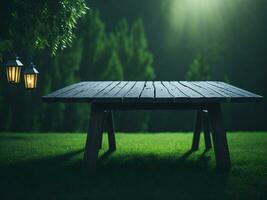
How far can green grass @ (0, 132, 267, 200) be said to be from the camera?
5184 millimetres

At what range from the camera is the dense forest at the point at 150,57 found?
2070cm

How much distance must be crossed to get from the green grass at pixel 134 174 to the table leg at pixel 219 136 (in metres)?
0.19

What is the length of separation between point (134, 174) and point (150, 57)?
18.4 metres

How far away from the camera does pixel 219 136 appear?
20.9 ft

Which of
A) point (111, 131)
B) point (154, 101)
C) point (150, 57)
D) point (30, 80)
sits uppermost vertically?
point (150, 57)

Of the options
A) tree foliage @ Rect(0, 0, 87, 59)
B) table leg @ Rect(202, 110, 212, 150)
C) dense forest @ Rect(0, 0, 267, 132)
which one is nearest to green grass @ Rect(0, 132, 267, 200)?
table leg @ Rect(202, 110, 212, 150)

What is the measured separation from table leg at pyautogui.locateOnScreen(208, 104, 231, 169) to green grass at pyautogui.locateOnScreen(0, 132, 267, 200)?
195 millimetres

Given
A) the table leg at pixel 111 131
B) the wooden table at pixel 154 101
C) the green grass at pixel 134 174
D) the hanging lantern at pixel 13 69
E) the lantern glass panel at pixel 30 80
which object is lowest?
the green grass at pixel 134 174

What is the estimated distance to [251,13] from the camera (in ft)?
90.9

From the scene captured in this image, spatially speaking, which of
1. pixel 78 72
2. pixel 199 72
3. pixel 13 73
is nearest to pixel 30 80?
pixel 13 73

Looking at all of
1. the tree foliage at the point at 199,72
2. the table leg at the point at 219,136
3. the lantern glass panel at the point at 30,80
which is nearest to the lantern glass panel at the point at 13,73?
the lantern glass panel at the point at 30,80

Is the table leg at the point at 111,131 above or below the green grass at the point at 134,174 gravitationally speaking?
above

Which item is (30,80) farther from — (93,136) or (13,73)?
(93,136)

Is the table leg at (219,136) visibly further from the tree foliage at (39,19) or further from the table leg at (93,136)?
the tree foliage at (39,19)
